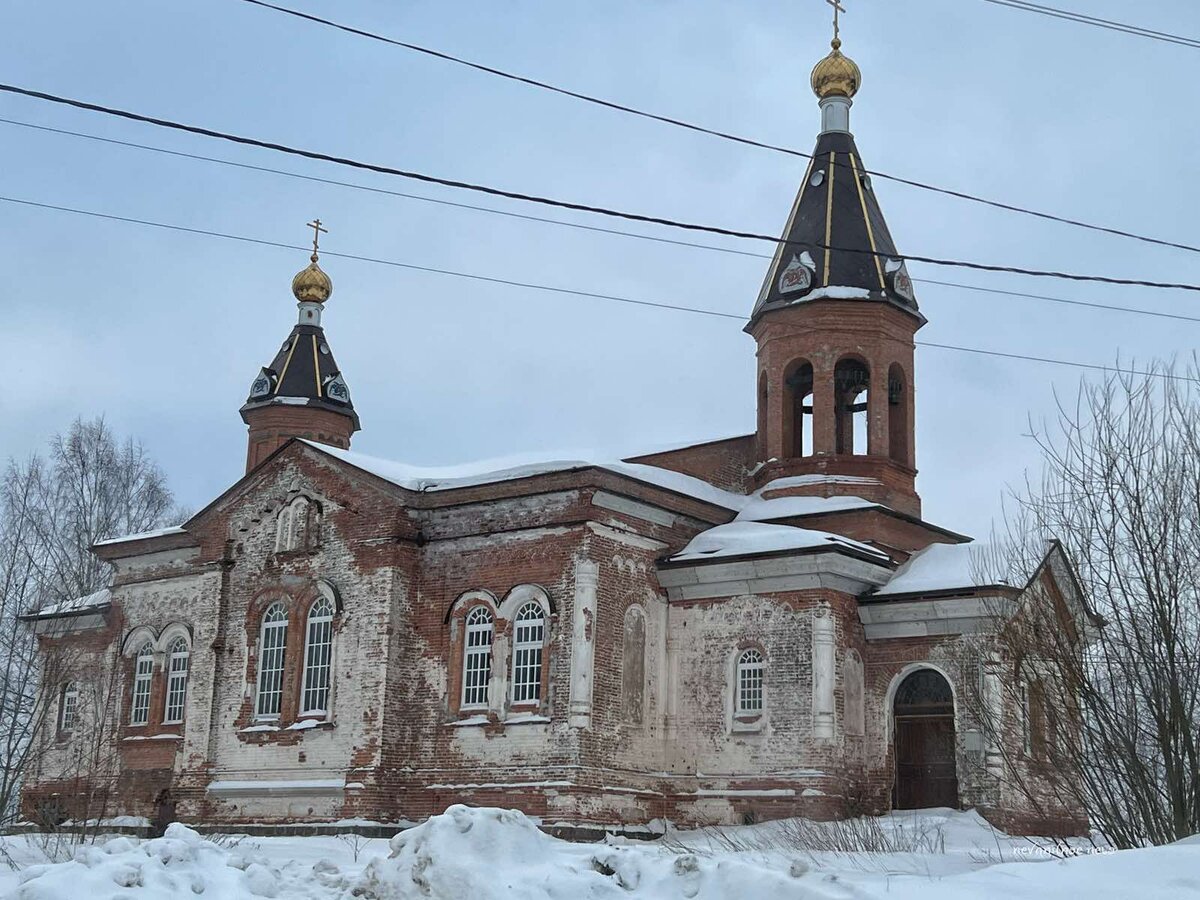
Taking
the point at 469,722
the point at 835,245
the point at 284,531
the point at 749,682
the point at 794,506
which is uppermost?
the point at 835,245

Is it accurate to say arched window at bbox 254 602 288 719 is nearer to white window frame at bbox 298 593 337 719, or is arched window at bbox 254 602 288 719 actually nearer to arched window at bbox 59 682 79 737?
white window frame at bbox 298 593 337 719

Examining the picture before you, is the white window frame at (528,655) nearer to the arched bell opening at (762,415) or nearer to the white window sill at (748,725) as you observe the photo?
the white window sill at (748,725)

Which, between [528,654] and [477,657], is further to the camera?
[477,657]

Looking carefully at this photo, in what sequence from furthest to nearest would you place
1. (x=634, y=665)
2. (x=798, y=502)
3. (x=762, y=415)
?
(x=762, y=415) < (x=798, y=502) < (x=634, y=665)

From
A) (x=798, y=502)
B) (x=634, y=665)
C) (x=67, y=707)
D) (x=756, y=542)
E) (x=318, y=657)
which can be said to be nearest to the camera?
(x=634, y=665)

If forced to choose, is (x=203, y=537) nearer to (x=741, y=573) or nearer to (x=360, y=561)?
(x=360, y=561)

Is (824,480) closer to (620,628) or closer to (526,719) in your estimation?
(620,628)

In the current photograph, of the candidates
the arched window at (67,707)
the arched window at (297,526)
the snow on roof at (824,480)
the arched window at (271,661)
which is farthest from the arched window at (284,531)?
the snow on roof at (824,480)

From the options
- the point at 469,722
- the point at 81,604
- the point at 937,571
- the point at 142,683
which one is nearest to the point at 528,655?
the point at 469,722

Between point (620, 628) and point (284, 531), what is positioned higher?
point (284, 531)

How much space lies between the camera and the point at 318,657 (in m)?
23.0

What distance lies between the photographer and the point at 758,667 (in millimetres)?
21219

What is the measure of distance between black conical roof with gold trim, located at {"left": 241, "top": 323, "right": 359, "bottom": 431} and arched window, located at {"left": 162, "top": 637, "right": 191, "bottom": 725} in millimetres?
11864

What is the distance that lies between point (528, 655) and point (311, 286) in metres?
19.5
